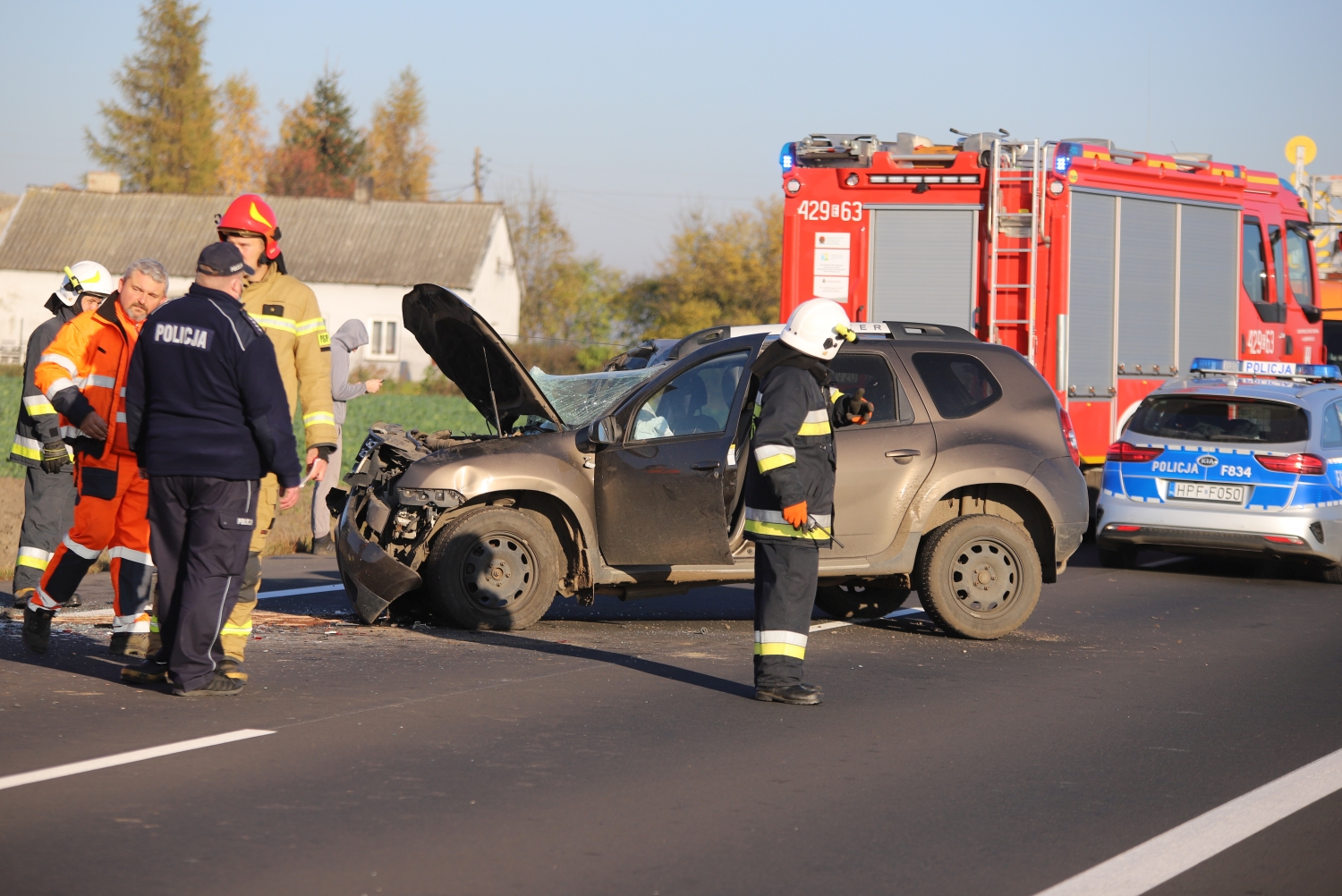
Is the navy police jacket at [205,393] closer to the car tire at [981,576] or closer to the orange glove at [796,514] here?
the orange glove at [796,514]

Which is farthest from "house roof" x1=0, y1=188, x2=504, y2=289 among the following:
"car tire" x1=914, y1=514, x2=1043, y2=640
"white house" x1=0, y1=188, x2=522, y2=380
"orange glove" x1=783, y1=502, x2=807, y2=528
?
"orange glove" x1=783, y1=502, x2=807, y2=528

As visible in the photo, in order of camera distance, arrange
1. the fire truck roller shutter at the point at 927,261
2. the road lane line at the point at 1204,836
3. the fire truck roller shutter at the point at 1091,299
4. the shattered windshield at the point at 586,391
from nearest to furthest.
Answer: the road lane line at the point at 1204,836
the shattered windshield at the point at 586,391
the fire truck roller shutter at the point at 1091,299
the fire truck roller shutter at the point at 927,261

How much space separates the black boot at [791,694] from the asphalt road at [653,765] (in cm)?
14

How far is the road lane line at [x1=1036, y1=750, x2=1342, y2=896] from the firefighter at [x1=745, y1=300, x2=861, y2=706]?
6.84 feet

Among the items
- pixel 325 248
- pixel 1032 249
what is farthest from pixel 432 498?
pixel 325 248

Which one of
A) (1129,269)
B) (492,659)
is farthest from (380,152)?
(492,659)

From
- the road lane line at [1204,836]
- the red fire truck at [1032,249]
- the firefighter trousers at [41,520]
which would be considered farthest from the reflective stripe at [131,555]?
the red fire truck at [1032,249]

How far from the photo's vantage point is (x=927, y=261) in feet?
47.1

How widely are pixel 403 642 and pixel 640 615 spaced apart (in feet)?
6.60

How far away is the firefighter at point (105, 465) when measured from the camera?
7059 mm

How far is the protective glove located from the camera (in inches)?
303

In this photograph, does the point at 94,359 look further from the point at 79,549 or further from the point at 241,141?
the point at 241,141

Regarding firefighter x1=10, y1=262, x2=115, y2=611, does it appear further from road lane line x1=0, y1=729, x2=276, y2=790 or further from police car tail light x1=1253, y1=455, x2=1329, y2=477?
police car tail light x1=1253, y1=455, x2=1329, y2=477

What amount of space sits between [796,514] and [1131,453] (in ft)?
22.6
